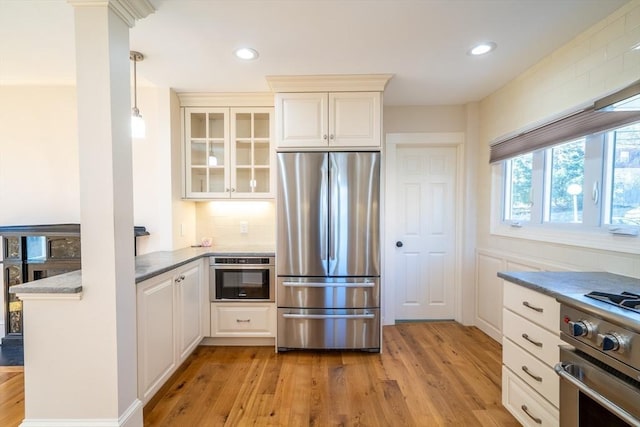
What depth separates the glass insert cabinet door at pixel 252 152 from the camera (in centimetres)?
287

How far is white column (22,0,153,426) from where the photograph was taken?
4.69 feet

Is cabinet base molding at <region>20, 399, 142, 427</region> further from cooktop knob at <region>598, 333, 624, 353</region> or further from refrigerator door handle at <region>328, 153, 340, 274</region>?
cooktop knob at <region>598, 333, 624, 353</region>

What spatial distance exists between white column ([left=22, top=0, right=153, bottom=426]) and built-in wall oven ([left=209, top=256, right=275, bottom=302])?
3.63ft

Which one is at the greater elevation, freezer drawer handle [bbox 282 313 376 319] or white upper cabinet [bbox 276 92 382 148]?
white upper cabinet [bbox 276 92 382 148]

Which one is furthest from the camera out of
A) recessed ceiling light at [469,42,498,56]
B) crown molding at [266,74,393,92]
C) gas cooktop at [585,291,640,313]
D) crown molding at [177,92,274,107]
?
crown molding at [177,92,274,107]

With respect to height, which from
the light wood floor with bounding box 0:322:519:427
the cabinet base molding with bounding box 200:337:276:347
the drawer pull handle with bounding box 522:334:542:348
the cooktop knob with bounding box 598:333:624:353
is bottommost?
the light wood floor with bounding box 0:322:519:427

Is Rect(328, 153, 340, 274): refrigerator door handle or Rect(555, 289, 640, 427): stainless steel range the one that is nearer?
Rect(555, 289, 640, 427): stainless steel range

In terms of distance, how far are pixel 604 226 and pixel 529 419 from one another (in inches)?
49.6

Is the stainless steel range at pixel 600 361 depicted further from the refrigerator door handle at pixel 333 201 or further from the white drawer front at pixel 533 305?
the refrigerator door handle at pixel 333 201

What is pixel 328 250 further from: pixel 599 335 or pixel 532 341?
pixel 599 335

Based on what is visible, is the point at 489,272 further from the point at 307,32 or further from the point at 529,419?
the point at 307,32

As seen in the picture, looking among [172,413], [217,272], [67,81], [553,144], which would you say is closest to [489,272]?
[553,144]

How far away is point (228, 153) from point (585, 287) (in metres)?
2.86

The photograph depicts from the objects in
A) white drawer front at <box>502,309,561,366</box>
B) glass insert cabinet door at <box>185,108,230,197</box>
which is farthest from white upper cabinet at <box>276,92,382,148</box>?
white drawer front at <box>502,309,561,366</box>
